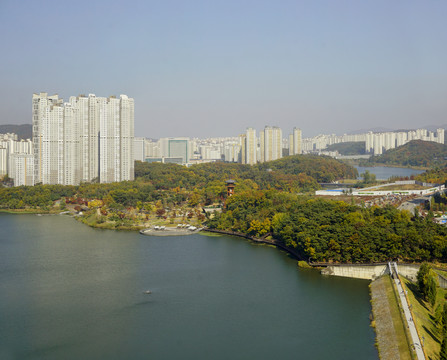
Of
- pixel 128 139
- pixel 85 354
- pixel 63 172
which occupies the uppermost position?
pixel 128 139

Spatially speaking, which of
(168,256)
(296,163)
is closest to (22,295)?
(168,256)

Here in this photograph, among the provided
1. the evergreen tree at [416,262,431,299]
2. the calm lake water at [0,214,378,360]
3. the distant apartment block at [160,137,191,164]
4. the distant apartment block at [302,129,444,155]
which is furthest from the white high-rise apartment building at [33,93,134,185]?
the distant apartment block at [302,129,444,155]

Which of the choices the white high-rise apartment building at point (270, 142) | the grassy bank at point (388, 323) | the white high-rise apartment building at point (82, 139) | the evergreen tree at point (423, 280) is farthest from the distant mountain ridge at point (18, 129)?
the evergreen tree at point (423, 280)

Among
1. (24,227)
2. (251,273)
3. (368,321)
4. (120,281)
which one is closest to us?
(368,321)

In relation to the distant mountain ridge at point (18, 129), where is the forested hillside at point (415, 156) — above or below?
below

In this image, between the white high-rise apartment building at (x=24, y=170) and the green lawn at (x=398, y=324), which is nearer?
the green lawn at (x=398, y=324)

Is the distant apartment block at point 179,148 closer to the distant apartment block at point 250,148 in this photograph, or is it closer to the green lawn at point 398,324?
the distant apartment block at point 250,148

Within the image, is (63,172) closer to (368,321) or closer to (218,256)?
(218,256)

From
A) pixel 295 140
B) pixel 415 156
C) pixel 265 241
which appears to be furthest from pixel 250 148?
pixel 265 241
